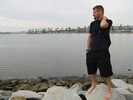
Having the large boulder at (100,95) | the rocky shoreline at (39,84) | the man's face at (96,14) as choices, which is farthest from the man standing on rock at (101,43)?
the rocky shoreline at (39,84)

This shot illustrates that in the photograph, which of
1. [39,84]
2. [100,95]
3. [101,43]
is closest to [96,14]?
[101,43]

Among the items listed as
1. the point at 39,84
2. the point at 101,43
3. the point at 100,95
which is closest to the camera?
the point at 101,43

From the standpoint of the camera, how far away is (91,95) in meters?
6.99

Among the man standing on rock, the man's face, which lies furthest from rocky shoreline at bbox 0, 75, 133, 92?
the man's face

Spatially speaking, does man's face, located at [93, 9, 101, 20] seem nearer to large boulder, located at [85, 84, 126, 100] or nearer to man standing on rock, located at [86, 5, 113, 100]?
man standing on rock, located at [86, 5, 113, 100]

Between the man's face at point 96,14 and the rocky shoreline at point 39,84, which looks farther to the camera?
the rocky shoreline at point 39,84

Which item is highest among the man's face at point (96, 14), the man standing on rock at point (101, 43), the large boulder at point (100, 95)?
the man's face at point (96, 14)

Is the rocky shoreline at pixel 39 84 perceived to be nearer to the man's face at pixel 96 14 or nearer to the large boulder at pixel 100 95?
the large boulder at pixel 100 95

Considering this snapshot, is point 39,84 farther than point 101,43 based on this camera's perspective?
Yes

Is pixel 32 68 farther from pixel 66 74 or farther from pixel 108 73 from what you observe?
pixel 108 73

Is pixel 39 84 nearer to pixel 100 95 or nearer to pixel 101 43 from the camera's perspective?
pixel 100 95

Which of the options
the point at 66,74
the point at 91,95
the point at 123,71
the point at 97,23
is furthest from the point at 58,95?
the point at 123,71

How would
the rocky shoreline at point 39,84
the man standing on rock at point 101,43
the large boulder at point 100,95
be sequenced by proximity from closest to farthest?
1. the man standing on rock at point 101,43
2. the large boulder at point 100,95
3. the rocky shoreline at point 39,84

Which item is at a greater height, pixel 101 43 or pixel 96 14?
pixel 96 14
